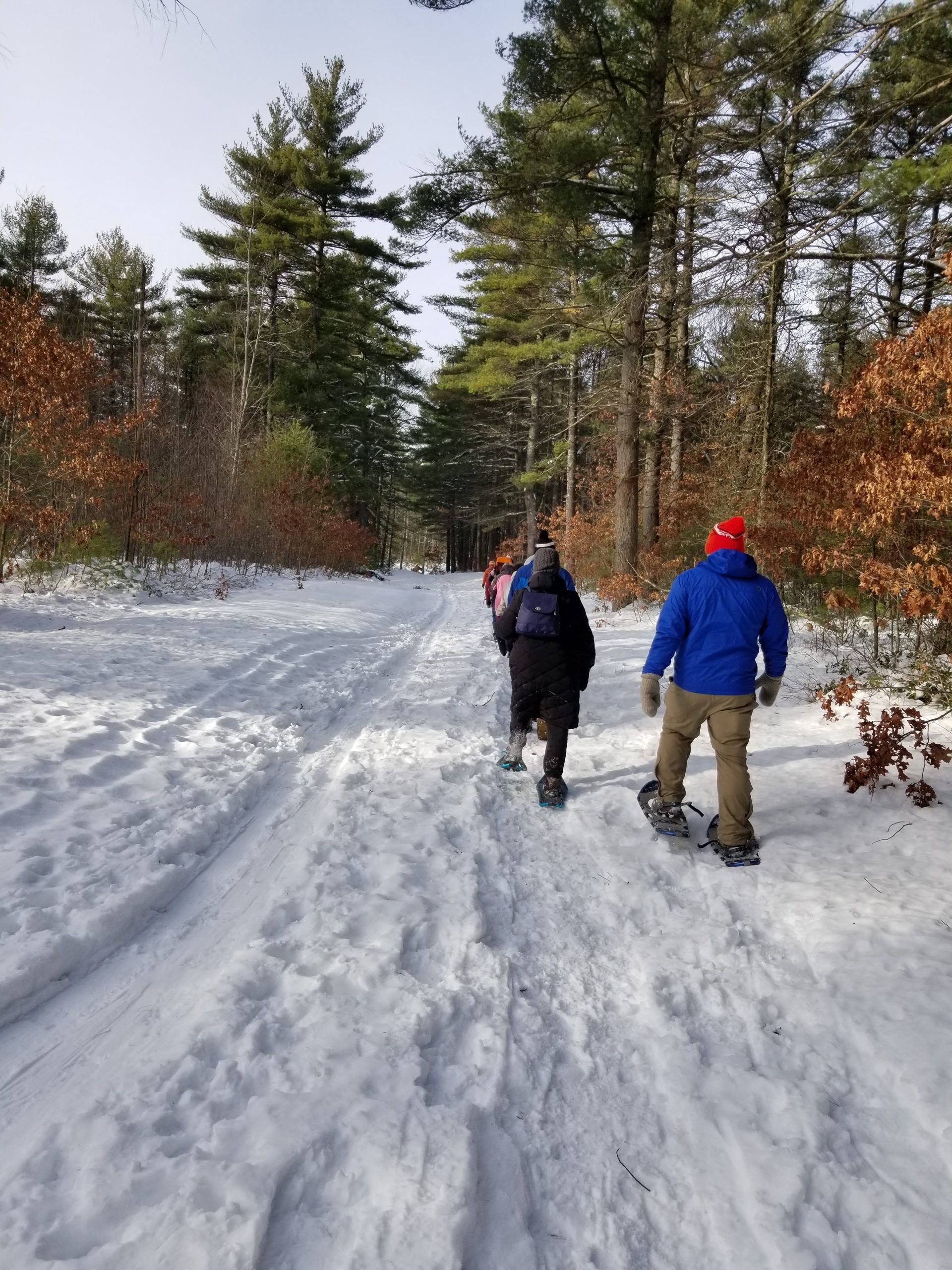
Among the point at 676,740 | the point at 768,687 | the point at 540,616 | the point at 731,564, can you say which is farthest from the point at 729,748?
the point at 540,616

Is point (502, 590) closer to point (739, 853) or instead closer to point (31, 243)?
point (739, 853)

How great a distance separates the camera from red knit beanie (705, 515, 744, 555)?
4.11 meters

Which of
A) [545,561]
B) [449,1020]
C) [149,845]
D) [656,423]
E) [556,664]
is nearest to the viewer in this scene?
[449,1020]

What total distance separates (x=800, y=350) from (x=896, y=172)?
6.07 meters

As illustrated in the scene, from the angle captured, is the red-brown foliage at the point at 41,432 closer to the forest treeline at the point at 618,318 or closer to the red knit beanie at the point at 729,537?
the forest treeline at the point at 618,318

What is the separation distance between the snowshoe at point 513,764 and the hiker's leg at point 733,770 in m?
1.80

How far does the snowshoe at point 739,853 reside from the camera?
13.0 feet

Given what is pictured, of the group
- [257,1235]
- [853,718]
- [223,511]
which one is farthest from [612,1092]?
[223,511]

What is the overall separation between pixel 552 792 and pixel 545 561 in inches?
71.3

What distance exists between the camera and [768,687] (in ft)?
13.7

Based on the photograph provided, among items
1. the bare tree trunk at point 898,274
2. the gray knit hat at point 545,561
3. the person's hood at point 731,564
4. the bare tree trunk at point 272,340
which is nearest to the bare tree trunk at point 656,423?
the bare tree trunk at point 898,274

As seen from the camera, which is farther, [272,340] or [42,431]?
[272,340]

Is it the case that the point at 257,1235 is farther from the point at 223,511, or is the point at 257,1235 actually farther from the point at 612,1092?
the point at 223,511

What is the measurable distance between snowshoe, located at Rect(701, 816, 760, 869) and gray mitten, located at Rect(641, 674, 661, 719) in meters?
0.81
